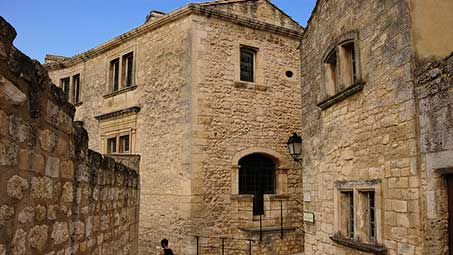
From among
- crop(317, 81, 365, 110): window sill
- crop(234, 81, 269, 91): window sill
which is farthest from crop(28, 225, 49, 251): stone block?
crop(234, 81, 269, 91): window sill

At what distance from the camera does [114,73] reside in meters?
15.3

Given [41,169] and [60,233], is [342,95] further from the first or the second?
[41,169]

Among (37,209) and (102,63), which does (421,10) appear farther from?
(102,63)

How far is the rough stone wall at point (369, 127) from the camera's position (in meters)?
5.66

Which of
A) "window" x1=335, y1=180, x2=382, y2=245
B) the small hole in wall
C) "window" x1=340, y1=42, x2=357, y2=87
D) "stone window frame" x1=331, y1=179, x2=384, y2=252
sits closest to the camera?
"stone window frame" x1=331, y1=179, x2=384, y2=252

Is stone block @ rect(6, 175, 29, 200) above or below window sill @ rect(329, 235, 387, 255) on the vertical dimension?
above

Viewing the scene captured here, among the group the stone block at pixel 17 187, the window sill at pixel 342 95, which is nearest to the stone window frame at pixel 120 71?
the window sill at pixel 342 95

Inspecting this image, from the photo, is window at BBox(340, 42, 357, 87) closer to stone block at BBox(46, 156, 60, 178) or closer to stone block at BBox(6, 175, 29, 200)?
stone block at BBox(46, 156, 60, 178)

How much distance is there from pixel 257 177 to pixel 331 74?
561 centimetres

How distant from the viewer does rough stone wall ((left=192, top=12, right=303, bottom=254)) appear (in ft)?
39.2

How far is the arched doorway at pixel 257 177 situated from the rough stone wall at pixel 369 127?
3.96 meters

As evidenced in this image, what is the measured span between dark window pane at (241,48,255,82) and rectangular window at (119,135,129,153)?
4340 mm

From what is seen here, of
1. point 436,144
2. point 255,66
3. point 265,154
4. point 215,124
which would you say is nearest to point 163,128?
point 215,124

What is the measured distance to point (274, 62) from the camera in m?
13.6
